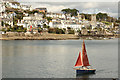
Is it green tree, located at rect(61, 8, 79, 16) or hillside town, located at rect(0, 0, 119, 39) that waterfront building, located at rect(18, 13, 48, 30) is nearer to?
hillside town, located at rect(0, 0, 119, 39)

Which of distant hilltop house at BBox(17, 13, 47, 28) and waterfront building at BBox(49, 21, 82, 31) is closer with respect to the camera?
distant hilltop house at BBox(17, 13, 47, 28)

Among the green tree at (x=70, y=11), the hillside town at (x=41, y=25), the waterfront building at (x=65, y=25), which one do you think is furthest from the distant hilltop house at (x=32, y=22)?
the green tree at (x=70, y=11)

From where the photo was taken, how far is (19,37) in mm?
98938

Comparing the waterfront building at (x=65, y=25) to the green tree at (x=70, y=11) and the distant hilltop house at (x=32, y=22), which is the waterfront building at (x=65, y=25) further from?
the green tree at (x=70, y=11)

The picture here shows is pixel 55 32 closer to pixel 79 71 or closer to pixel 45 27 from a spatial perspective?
pixel 45 27

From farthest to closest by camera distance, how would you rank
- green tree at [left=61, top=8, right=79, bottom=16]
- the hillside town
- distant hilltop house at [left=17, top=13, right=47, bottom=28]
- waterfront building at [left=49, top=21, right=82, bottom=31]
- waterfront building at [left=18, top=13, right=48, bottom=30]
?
green tree at [left=61, top=8, right=79, bottom=16], waterfront building at [left=49, top=21, right=82, bottom=31], waterfront building at [left=18, top=13, right=48, bottom=30], distant hilltop house at [left=17, top=13, right=47, bottom=28], the hillside town

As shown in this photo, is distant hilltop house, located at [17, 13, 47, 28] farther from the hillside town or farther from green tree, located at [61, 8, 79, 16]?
green tree, located at [61, 8, 79, 16]

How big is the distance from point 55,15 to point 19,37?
5361 centimetres

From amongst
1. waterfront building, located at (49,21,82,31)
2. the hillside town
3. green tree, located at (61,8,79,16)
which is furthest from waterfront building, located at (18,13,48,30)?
green tree, located at (61,8,79,16)

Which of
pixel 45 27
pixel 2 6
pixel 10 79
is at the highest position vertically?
pixel 2 6

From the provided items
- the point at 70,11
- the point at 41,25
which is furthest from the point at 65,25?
the point at 70,11

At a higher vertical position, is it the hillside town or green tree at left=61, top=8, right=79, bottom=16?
green tree at left=61, top=8, right=79, bottom=16

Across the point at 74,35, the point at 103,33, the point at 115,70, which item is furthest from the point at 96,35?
the point at 115,70

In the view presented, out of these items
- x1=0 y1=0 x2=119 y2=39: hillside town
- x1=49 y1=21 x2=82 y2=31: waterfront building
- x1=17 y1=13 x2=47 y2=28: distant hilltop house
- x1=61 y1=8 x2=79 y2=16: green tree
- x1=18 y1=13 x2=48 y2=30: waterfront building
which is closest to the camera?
x1=0 y1=0 x2=119 y2=39: hillside town
